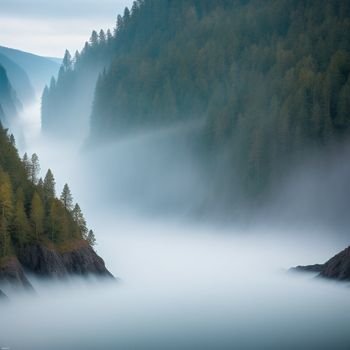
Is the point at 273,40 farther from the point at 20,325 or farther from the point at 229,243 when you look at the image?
the point at 20,325

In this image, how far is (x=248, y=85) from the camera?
158 metres

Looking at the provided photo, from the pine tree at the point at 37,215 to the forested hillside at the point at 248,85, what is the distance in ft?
213

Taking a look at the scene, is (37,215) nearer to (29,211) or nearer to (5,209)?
(29,211)

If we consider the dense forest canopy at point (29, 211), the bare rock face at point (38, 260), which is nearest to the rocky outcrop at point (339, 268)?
the dense forest canopy at point (29, 211)

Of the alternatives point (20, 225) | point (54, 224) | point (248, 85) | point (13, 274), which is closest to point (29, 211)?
point (54, 224)

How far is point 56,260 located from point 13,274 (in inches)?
283

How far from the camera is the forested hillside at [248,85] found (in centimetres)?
13812

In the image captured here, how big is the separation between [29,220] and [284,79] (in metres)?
83.7

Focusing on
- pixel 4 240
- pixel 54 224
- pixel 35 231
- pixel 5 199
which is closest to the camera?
pixel 4 240

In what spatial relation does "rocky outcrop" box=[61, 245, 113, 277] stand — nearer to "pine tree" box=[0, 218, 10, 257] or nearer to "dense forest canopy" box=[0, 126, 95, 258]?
"dense forest canopy" box=[0, 126, 95, 258]

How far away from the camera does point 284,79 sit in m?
149

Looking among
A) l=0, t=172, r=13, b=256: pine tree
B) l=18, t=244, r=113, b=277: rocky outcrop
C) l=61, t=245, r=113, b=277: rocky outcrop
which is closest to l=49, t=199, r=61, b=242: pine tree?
l=18, t=244, r=113, b=277: rocky outcrop

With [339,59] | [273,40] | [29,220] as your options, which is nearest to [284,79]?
[339,59]

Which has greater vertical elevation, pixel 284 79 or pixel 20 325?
pixel 284 79
